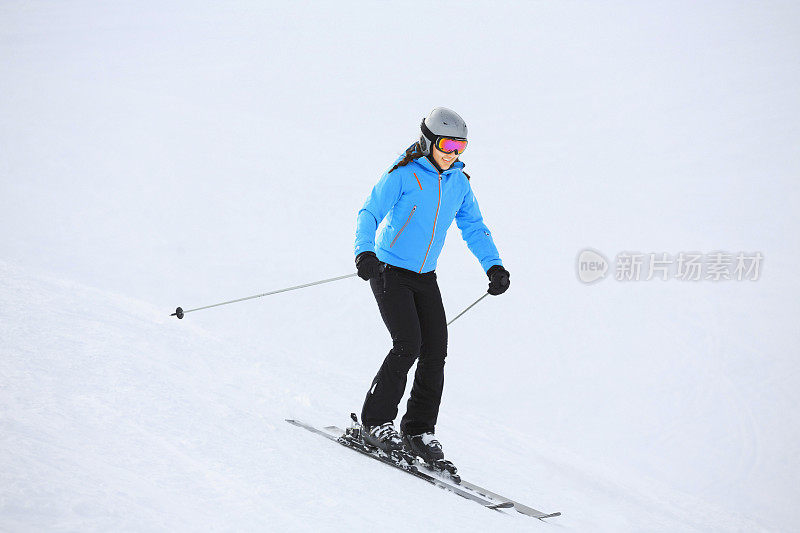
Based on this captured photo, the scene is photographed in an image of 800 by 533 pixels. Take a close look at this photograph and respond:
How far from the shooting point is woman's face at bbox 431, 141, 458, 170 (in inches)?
152

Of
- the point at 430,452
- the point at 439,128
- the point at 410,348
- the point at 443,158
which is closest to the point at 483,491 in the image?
the point at 430,452

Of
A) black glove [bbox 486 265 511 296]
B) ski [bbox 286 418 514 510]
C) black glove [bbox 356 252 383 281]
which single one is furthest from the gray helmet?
ski [bbox 286 418 514 510]

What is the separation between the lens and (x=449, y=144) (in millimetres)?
3830

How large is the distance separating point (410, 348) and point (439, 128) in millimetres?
1200

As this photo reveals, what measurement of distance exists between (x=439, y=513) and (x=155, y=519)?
1.24 m

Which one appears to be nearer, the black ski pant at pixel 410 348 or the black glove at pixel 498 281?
the black ski pant at pixel 410 348

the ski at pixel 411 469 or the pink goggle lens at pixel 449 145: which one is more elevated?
the pink goggle lens at pixel 449 145

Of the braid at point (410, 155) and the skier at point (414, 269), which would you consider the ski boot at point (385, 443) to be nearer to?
the skier at point (414, 269)

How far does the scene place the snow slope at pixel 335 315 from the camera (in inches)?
114

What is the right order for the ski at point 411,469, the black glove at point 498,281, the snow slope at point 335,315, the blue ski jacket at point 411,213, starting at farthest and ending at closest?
the black glove at point 498,281 < the blue ski jacket at point 411,213 < the ski at point 411,469 < the snow slope at point 335,315

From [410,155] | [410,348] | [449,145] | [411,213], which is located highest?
[449,145]

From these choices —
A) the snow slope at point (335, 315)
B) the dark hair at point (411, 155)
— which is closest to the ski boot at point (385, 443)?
the snow slope at point (335, 315)

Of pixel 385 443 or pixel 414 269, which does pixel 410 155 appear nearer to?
pixel 414 269

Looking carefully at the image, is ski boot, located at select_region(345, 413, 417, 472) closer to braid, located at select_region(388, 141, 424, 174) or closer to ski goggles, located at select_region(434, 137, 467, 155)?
braid, located at select_region(388, 141, 424, 174)
